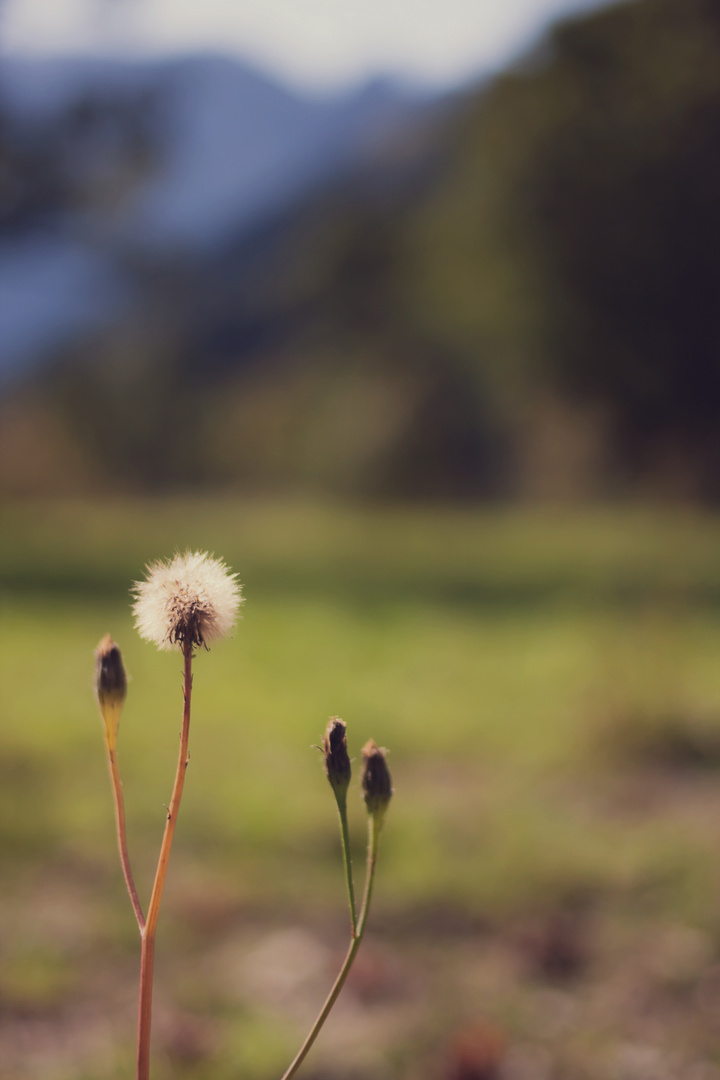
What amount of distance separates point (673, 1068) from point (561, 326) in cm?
446

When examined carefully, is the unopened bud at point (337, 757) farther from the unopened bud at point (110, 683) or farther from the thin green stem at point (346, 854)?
the unopened bud at point (110, 683)

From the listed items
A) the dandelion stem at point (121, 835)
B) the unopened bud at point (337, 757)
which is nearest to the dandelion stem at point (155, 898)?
the dandelion stem at point (121, 835)

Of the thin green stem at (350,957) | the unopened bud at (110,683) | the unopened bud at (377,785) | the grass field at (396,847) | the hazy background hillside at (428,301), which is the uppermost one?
the hazy background hillside at (428,301)

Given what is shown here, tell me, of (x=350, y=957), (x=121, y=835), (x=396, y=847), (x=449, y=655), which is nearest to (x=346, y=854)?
(x=350, y=957)

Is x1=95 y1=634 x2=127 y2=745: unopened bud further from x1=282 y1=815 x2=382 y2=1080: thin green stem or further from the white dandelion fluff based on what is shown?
x1=282 y1=815 x2=382 y2=1080: thin green stem

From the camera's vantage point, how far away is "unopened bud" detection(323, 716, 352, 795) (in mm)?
764

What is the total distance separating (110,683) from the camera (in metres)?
0.77

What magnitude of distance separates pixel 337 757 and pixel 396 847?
2.81 meters

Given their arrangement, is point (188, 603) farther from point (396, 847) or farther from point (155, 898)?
point (396, 847)

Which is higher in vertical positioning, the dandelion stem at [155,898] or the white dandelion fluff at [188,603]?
the white dandelion fluff at [188,603]

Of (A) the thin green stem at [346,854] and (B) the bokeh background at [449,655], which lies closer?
(A) the thin green stem at [346,854]

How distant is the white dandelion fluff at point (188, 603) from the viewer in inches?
29.2

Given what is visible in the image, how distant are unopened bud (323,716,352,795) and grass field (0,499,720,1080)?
1552mm

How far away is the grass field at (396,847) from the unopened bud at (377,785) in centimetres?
153
